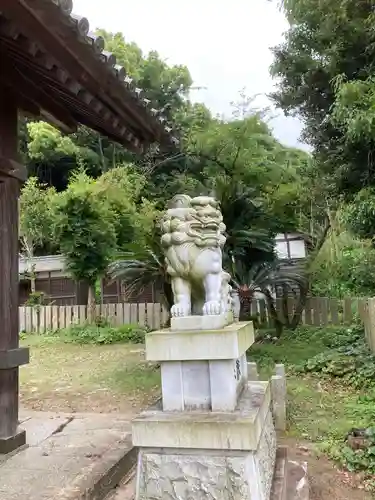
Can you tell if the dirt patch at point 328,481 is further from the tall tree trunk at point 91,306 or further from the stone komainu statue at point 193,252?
the tall tree trunk at point 91,306

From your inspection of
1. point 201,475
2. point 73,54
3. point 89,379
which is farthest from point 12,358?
point 89,379

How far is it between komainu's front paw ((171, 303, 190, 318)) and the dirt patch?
6.03 ft

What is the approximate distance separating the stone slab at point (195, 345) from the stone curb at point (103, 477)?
3.16 ft

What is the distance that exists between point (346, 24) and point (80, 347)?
885 centimetres

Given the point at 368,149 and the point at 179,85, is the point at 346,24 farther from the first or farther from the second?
the point at 179,85

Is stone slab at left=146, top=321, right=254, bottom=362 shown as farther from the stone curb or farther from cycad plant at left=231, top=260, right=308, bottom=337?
cycad plant at left=231, top=260, right=308, bottom=337

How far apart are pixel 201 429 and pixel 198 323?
23.5 inches

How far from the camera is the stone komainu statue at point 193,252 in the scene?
9.34 ft

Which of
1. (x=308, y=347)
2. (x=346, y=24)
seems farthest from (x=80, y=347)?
(x=346, y=24)

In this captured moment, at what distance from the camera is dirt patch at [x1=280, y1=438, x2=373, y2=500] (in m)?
3.50

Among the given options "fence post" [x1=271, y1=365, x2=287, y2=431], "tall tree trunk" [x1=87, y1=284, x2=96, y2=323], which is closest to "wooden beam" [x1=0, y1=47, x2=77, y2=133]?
"fence post" [x1=271, y1=365, x2=287, y2=431]

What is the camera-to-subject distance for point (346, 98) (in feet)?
19.0

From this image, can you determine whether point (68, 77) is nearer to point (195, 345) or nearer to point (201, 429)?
point (195, 345)

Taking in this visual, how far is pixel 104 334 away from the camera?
466 inches
